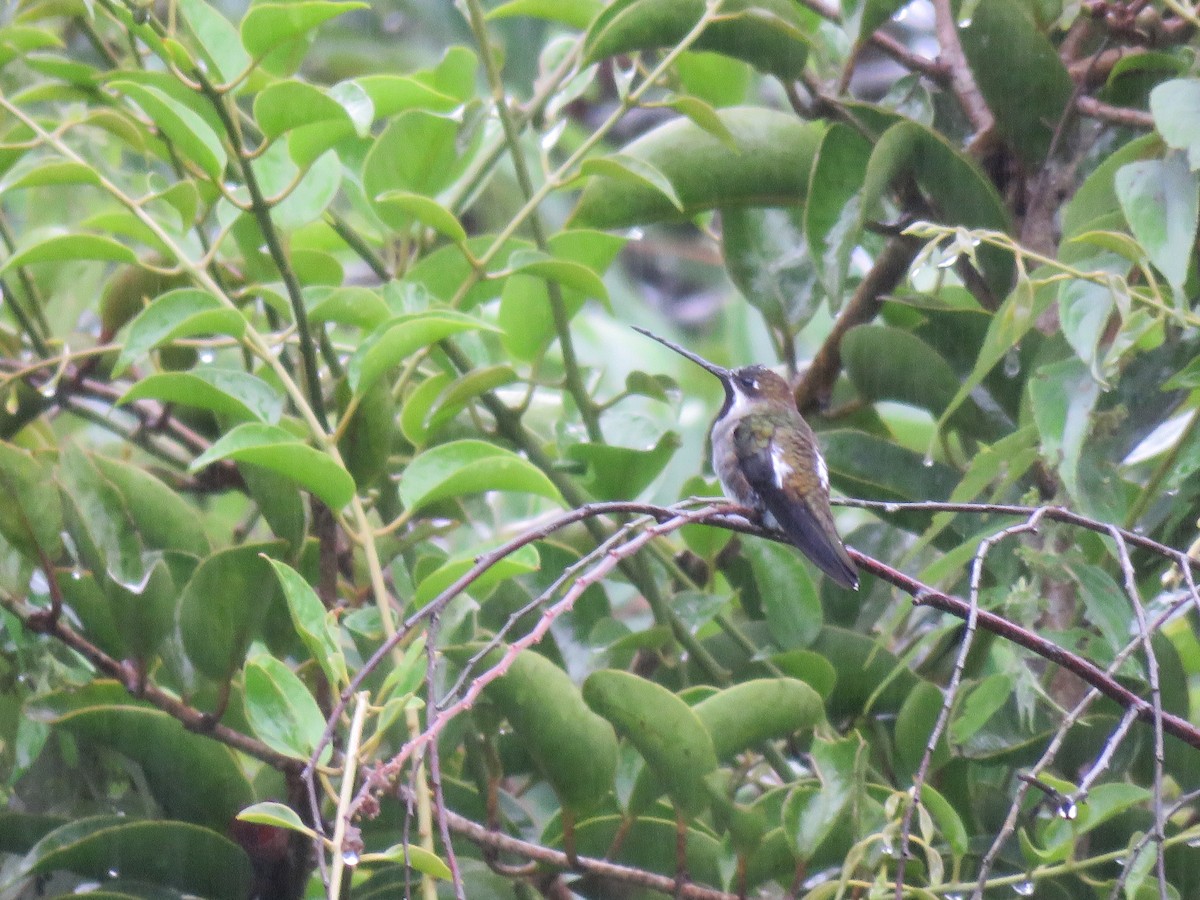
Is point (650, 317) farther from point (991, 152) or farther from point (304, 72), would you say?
point (991, 152)

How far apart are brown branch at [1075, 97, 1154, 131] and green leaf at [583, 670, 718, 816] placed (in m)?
1.26

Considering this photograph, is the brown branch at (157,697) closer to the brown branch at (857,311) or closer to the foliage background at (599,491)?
the foliage background at (599,491)

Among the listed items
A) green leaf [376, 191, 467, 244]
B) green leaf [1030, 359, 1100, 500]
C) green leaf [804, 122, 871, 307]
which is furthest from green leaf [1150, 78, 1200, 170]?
green leaf [376, 191, 467, 244]

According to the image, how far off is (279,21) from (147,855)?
113 centimetres

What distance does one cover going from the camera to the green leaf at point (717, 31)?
2.20m

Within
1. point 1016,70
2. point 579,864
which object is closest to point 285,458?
point 579,864

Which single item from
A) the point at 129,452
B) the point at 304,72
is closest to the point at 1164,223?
the point at 129,452

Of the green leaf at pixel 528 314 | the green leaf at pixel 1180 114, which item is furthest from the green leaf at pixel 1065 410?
the green leaf at pixel 528 314

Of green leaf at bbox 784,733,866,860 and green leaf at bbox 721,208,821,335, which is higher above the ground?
green leaf at bbox 721,208,821,335

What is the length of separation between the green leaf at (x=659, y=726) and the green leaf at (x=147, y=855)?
565 mm

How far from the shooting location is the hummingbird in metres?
2.52

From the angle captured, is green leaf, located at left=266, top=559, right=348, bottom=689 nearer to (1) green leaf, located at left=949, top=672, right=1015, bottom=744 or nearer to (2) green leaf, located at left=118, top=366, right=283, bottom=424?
(2) green leaf, located at left=118, top=366, right=283, bottom=424

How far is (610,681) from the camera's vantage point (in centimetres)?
170

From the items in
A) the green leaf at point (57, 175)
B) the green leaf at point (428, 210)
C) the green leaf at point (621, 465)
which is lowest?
the green leaf at point (621, 465)
